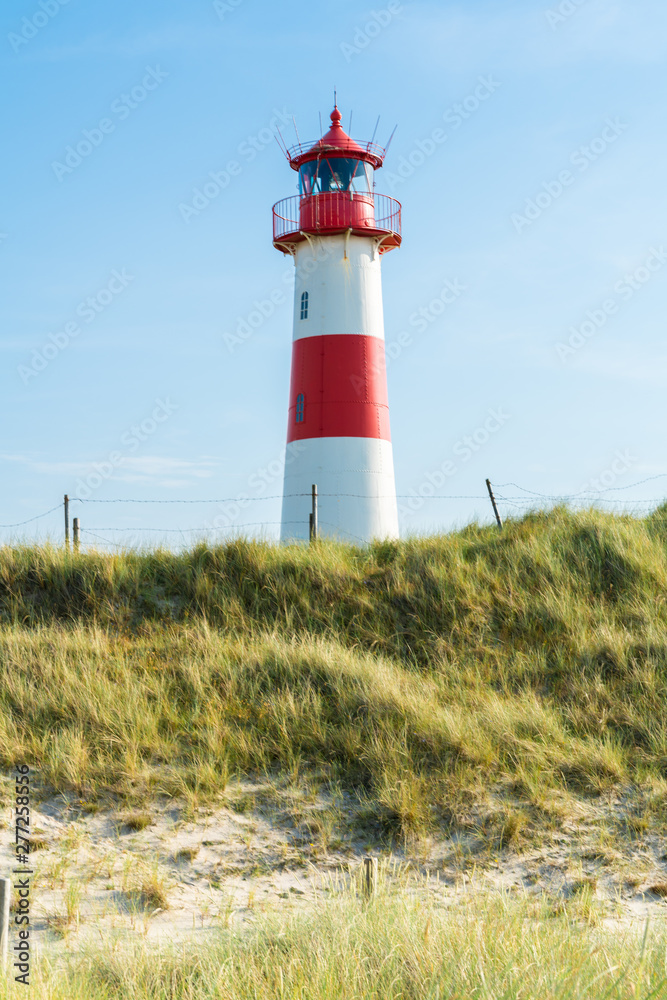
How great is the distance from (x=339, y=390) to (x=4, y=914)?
43.9ft

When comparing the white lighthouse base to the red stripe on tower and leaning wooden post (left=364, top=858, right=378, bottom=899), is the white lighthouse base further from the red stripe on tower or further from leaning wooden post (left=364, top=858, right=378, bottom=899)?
leaning wooden post (left=364, top=858, right=378, bottom=899)

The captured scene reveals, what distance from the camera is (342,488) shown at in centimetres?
1634

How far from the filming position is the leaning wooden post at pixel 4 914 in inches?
150

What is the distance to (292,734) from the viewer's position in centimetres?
793

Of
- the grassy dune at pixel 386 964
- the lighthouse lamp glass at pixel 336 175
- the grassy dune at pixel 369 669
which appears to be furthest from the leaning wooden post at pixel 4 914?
the lighthouse lamp glass at pixel 336 175

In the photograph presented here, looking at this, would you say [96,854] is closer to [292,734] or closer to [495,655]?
[292,734]

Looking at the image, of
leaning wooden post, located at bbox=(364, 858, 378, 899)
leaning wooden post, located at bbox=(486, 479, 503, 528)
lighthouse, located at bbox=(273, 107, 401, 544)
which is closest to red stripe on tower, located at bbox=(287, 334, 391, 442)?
lighthouse, located at bbox=(273, 107, 401, 544)

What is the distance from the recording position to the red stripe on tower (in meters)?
16.6

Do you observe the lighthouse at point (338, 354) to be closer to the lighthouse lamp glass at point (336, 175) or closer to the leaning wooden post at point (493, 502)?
the lighthouse lamp glass at point (336, 175)

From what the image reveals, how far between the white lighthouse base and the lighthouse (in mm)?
19

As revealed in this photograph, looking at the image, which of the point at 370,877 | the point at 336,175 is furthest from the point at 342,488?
the point at 370,877

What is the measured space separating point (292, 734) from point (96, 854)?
2.15m

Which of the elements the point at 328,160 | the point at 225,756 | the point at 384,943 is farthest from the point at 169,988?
the point at 328,160

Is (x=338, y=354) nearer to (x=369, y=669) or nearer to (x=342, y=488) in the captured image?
(x=342, y=488)
